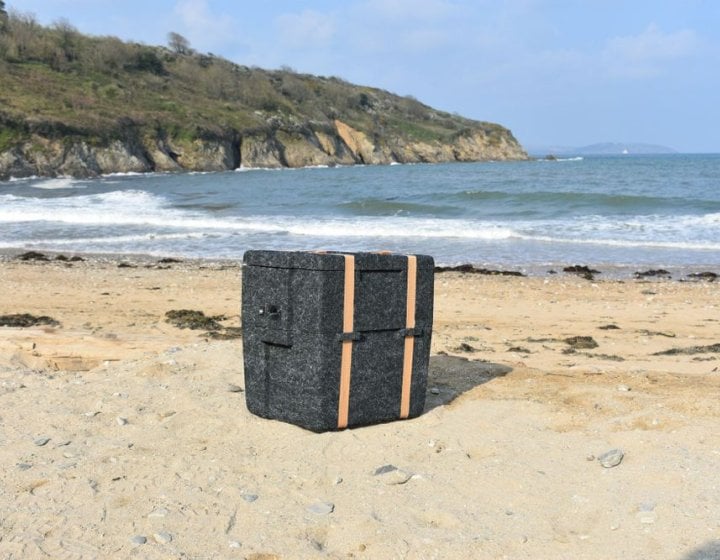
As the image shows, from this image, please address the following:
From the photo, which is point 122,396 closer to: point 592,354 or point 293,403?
point 293,403

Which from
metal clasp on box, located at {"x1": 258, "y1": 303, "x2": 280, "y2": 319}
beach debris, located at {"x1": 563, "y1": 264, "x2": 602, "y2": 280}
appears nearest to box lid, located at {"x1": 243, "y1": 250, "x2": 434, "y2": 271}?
metal clasp on box, located at {"x1": 258, "y1": 303, "x2": 280, "y2": 319}

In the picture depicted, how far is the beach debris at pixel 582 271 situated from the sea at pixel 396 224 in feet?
1.91

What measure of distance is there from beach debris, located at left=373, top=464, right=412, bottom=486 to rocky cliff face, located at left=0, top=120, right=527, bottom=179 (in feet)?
162

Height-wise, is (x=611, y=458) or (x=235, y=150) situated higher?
(x=611, y=458)

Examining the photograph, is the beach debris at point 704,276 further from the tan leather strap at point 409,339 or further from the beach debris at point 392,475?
the beach debris at point 392,475

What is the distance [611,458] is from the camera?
357 centimetres

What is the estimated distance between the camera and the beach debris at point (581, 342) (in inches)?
→ 290

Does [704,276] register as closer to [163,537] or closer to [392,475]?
[392,475]

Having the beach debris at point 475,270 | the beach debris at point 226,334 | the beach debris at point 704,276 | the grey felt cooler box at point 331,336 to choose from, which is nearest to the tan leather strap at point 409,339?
the grey felt cooler box at point 331,336

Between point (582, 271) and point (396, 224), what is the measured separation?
8.94m

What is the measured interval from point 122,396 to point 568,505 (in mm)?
2895

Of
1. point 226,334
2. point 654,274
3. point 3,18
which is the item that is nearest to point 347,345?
point 226,334

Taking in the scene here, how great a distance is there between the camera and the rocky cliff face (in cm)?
5000

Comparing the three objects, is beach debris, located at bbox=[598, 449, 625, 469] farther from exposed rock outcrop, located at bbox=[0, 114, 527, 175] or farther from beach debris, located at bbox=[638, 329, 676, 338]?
exposed rock outcrop, located at bbox=[0, 114, 527, 175]
